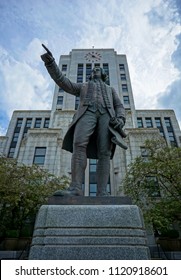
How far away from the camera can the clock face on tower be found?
166ft

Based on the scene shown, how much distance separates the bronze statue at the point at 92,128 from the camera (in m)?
4.52

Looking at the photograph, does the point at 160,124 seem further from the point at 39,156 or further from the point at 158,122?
the point at 39,156

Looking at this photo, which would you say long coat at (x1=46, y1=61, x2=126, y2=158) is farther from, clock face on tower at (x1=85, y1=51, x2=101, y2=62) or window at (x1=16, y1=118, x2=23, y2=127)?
clock face on tower at (x1=85, y1=51, x2=101, y2=62)

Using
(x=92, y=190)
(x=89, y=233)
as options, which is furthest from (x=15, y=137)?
(x=89, y=233)

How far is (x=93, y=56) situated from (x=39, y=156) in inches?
1347

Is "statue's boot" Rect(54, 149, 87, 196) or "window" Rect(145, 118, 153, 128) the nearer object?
"statue's boot" Rect(54, 149, 87, 196)

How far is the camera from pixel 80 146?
4590 millimetres

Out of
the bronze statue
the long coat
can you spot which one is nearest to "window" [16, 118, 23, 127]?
the long coat

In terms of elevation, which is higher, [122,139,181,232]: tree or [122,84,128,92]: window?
[122,84,128,92]: window

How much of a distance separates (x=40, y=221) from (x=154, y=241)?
1966 centimetres

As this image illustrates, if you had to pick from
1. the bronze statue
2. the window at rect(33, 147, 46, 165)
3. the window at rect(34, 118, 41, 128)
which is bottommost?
the bronze statue

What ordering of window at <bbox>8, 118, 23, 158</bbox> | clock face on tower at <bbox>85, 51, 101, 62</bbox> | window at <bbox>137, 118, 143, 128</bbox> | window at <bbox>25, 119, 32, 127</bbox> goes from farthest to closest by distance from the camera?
clock face on tower at <bbox>85, 51, 101, 62</bbox>
window at <bbox>25, 119, 32, 127</bbox>
window at <bbox>137, 118, 143, 128</bbox>
window at <bbox>8, 118, 23, 158</bbox>

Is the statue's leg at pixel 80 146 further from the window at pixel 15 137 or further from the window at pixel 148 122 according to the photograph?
the window at pixel 148 122

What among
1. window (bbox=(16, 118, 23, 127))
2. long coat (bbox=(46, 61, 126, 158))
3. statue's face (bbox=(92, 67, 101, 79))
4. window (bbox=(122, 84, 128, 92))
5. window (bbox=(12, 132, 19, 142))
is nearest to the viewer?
long coat (bbox=(46, 61, 126, 158))
